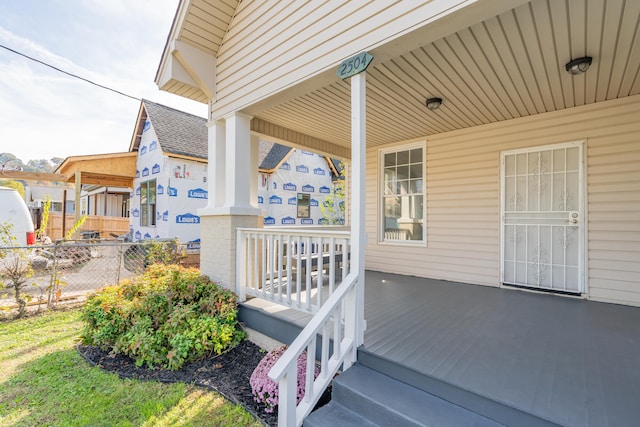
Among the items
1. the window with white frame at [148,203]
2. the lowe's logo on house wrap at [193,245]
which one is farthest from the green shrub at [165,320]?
the window with white frame at [148,203]

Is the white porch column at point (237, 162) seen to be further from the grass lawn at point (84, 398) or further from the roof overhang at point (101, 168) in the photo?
the roof overhang at point (101, 168)

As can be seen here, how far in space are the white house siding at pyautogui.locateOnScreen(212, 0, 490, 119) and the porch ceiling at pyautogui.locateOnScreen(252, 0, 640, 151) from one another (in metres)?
0.38

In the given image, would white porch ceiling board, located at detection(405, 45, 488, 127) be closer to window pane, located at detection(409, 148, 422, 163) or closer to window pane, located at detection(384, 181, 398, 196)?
window pane, located at detection(409, 148, 422, 163)

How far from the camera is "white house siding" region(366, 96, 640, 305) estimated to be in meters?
3.28

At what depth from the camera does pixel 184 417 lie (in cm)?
216

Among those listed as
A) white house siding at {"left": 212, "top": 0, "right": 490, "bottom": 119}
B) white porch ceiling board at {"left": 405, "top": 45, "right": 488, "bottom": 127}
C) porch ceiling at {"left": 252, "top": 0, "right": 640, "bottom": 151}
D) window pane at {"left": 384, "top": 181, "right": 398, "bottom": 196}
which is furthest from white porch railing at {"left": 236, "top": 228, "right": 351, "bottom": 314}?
window pane at {"left": 384, "top": 181, "right": 398, "bottom": 196}

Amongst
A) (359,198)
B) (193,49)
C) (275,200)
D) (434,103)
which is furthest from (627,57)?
(275,200)

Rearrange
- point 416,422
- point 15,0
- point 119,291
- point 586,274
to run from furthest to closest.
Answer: point 15,0, point 119,291, point 586,274, point 416,422

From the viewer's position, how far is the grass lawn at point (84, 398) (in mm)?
2137

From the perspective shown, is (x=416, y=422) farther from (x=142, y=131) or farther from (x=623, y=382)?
(x=142, y=131)

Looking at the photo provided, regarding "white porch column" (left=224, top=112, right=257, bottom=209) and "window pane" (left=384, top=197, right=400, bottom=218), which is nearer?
"white porch column" (left=224, top=112, right=257, bottom=209)

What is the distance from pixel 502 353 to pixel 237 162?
3285 millimetres

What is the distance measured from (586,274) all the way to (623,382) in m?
2.28

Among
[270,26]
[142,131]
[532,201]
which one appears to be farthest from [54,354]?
[142,131]
